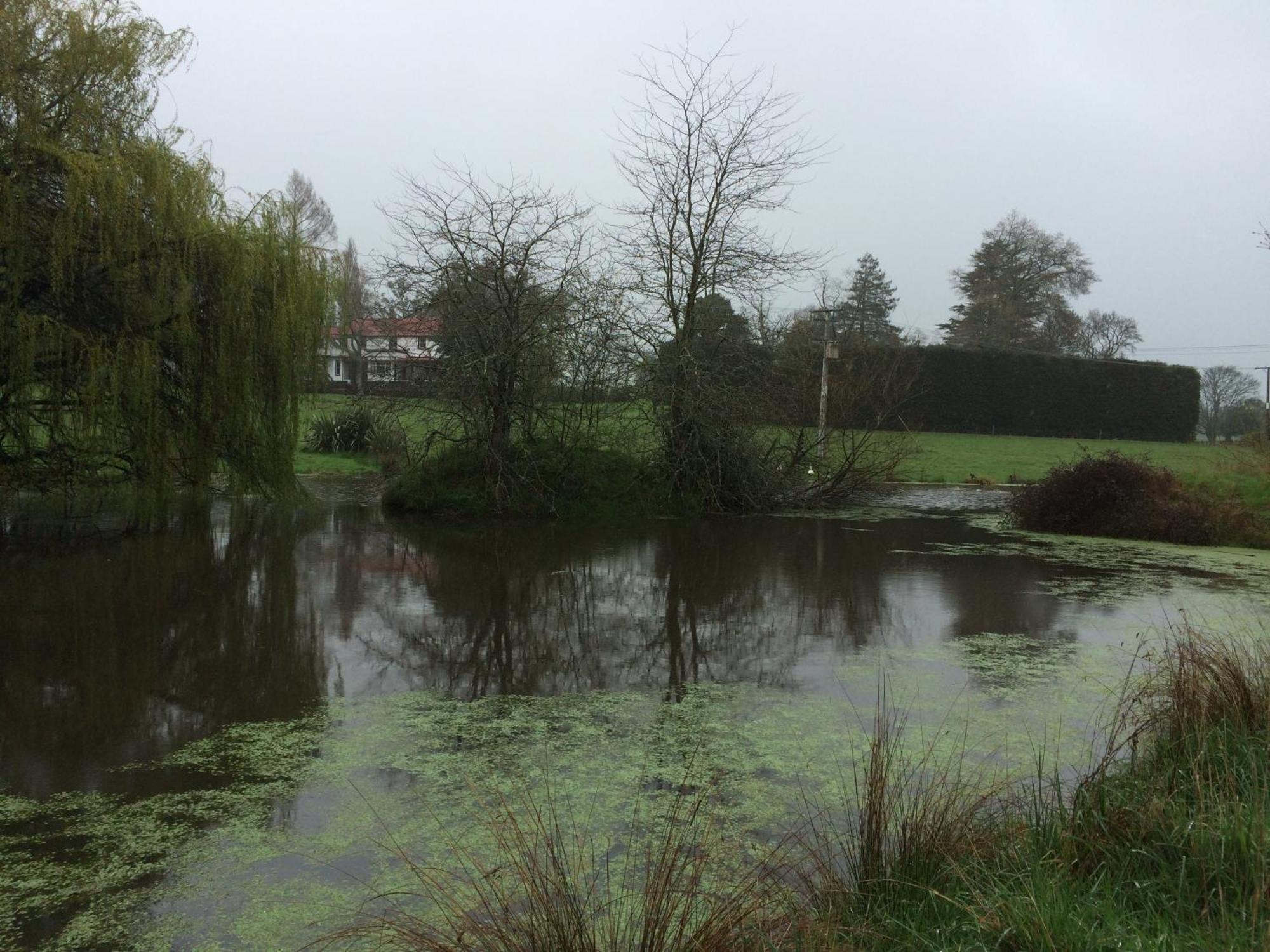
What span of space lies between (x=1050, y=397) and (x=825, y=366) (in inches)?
701

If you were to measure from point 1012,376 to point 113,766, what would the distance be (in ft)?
105

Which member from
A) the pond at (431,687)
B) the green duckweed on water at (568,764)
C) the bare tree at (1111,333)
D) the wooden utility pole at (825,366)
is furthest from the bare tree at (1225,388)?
the green duckweed on water at (568,764)

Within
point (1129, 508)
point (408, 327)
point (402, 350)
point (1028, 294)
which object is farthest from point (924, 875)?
point (1028, 294)

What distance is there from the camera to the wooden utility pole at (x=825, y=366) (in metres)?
16.6

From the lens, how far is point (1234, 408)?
147 ft

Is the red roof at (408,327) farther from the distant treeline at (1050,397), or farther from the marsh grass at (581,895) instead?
the distant treeline at (1050,397)

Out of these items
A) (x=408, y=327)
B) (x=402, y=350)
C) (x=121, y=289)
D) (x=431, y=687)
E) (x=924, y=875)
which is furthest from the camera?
(x=402, y=350)

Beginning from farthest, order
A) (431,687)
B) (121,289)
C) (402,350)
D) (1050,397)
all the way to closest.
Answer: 1. (1050,397)
2. (402,350)
3. (121,289)
4. (431,687)

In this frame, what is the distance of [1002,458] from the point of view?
25672 millimetres

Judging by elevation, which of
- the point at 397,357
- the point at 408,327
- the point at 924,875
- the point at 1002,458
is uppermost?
the point at 408,327

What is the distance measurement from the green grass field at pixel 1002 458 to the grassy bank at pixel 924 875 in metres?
10.4

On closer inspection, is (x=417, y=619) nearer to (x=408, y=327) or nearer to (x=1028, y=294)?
(x=408, y=327)

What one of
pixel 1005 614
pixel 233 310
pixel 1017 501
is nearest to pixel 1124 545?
pixel 1017 501

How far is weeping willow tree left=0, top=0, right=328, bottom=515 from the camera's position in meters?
10.3
